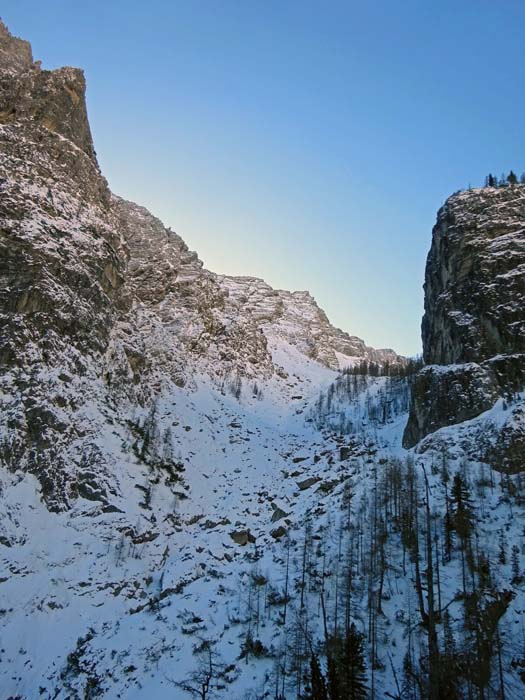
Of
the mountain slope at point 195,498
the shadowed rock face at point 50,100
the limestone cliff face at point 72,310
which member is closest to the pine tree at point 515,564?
the mountain slope at point 195,498

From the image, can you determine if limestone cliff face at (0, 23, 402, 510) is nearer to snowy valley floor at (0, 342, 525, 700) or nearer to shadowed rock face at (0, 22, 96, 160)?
shadowed rock face at (0, 22, 96, 160)

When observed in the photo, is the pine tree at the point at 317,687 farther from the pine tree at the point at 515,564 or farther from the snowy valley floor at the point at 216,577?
the pine tree at the point at 515,564

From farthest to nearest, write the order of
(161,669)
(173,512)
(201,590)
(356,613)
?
(173,512) < (201,590) < (356,613) < (161,669)

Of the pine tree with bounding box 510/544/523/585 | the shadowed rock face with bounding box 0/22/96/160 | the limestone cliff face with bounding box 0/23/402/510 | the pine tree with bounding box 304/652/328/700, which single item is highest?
the shadowed rock face with bounding box 0/22/96/160

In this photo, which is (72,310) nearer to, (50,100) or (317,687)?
(50,100)

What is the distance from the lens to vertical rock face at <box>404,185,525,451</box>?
245ft

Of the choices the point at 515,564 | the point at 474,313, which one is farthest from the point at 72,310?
the point at 515,564

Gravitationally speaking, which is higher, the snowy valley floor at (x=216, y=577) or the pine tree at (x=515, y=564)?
the pine tree at (x=515, y=564)

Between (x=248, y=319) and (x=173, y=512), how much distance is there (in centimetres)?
8787

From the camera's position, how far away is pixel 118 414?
75625mm

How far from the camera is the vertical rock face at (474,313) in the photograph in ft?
245

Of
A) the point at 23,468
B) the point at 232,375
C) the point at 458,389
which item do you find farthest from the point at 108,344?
the point at 458,389

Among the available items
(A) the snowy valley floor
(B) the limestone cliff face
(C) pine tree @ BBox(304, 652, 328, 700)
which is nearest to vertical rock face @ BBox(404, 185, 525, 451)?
(A) the snowy valley floor

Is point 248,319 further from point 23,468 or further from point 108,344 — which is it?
point 23,468
